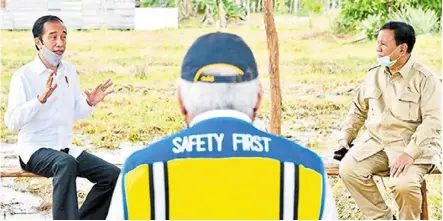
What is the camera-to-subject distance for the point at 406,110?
3.37 meters

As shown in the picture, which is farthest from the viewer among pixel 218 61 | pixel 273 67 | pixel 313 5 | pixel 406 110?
pixel 313 5

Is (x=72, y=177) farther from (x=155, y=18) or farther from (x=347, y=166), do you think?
(x=155, y=18)

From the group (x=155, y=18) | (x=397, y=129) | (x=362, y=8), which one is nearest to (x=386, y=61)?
(x=397, y=129)

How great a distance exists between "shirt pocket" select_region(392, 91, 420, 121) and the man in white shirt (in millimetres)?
1262

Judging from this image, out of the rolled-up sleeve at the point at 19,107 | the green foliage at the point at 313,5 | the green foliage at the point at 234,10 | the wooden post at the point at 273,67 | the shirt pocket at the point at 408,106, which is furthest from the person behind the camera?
the green foliage at the point at 313,5

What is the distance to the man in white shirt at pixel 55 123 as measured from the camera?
3160 millimetres

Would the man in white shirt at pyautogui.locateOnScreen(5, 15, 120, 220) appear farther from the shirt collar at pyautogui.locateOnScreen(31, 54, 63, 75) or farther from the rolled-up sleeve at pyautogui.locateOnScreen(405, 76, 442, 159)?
the rolled-up sleeve at pyautogui.locateOnScreen(405, 76, 442, 159)

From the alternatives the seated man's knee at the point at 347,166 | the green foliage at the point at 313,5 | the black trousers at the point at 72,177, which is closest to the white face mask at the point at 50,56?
the black trousers at the point at 72,177

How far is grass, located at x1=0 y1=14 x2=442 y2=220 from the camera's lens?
4934 millimetres

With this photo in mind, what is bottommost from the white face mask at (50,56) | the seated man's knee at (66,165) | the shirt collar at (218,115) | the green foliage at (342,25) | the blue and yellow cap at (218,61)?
the seated man's knee at (66,165)

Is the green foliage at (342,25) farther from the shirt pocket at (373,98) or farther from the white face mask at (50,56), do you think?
the white face mask at (50,56)

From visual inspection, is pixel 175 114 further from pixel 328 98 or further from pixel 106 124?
pixel 328 98

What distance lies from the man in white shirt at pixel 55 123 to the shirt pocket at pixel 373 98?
117cm

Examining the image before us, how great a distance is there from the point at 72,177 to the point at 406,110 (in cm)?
146
